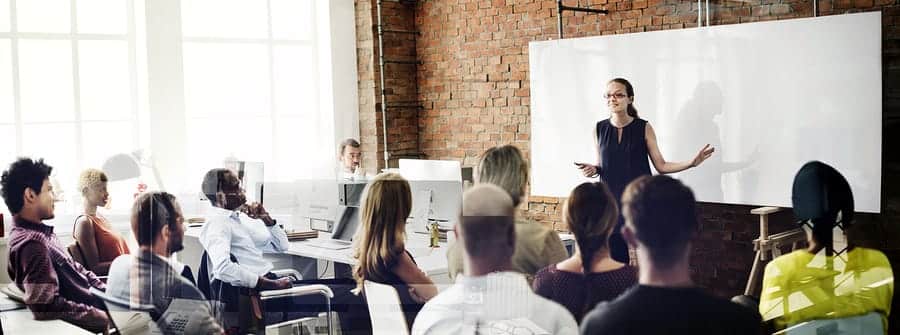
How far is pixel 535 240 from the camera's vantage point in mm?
2447

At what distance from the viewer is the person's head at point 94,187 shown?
130 inches

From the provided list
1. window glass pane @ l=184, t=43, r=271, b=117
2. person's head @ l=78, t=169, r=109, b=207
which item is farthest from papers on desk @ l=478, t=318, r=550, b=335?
person's head @ l=78, t=169, r=109, b=207

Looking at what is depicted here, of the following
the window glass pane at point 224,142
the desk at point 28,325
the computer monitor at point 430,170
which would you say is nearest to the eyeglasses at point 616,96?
the computer monitor at point 430,170

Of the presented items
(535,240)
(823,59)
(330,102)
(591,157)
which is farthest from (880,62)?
(330,102)

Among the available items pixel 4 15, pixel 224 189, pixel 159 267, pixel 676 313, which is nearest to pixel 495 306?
pixel 676 313

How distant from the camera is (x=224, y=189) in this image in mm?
3225

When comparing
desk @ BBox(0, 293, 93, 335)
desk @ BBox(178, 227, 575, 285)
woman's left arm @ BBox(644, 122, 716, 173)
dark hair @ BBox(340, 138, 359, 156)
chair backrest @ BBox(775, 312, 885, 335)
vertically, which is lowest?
desk @ BBox(0, 293, 93, 335)

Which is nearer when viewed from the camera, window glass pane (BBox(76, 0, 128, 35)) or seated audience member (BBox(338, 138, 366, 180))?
seated audience member (BBox(338, 138, 366, 180))

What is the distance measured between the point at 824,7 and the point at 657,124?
113cm

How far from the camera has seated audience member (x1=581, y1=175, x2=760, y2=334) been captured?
7.09 feet

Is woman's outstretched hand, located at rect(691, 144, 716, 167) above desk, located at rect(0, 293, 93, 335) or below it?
above

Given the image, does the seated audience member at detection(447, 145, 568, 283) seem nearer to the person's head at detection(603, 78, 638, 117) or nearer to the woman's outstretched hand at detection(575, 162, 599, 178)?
the woman's outstretched hand at detection(575, 162, 599, 178)

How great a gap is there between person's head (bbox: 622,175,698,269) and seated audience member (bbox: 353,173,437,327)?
74 centimetres

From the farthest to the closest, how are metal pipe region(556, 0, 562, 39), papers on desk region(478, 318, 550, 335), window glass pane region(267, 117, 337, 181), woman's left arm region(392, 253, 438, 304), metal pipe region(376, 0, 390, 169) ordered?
1. metal pipe region(556, 0, 562, 39)
2. window glass pane region(267, 117, 337, 181)
3. metal pipe region(376, 0, 390, 169)
4. woman's left arm region(392, 253, 438, 304)
5. papers on desk region(478, 318, 550, 335)
